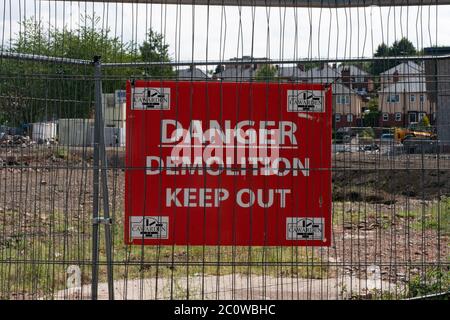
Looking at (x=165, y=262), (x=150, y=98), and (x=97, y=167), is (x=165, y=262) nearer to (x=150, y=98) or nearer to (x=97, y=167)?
(x=97, y=167)

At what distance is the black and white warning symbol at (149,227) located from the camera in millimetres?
Answer: 7426

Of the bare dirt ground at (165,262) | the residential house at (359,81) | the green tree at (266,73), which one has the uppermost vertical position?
the green tree at (266,73)

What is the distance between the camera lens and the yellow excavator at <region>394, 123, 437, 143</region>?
756cm

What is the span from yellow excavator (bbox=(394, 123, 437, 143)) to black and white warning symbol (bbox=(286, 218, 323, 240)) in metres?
1.08

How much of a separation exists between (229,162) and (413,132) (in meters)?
1.73

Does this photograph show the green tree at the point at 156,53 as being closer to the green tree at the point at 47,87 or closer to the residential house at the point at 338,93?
the green tree at the point at 47,87

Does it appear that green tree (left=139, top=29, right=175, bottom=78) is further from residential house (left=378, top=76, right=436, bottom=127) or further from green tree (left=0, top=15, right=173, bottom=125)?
residential house (left=378, top=76, right=436, bottom=127)

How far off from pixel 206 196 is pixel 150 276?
2127mm

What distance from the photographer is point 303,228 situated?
752 centimetres

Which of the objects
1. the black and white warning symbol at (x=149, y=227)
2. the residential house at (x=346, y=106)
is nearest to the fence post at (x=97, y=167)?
the black and white warning symbol at (x=149, y=227)

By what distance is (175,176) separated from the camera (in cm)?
744

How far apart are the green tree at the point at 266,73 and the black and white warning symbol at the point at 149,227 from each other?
156 centimetres

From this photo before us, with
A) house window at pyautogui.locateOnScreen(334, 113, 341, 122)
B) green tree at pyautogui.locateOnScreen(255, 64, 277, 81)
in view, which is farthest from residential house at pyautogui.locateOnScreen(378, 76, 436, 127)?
green tree at pyautogui.locateOnScreen(255, 64, 277, 81)
